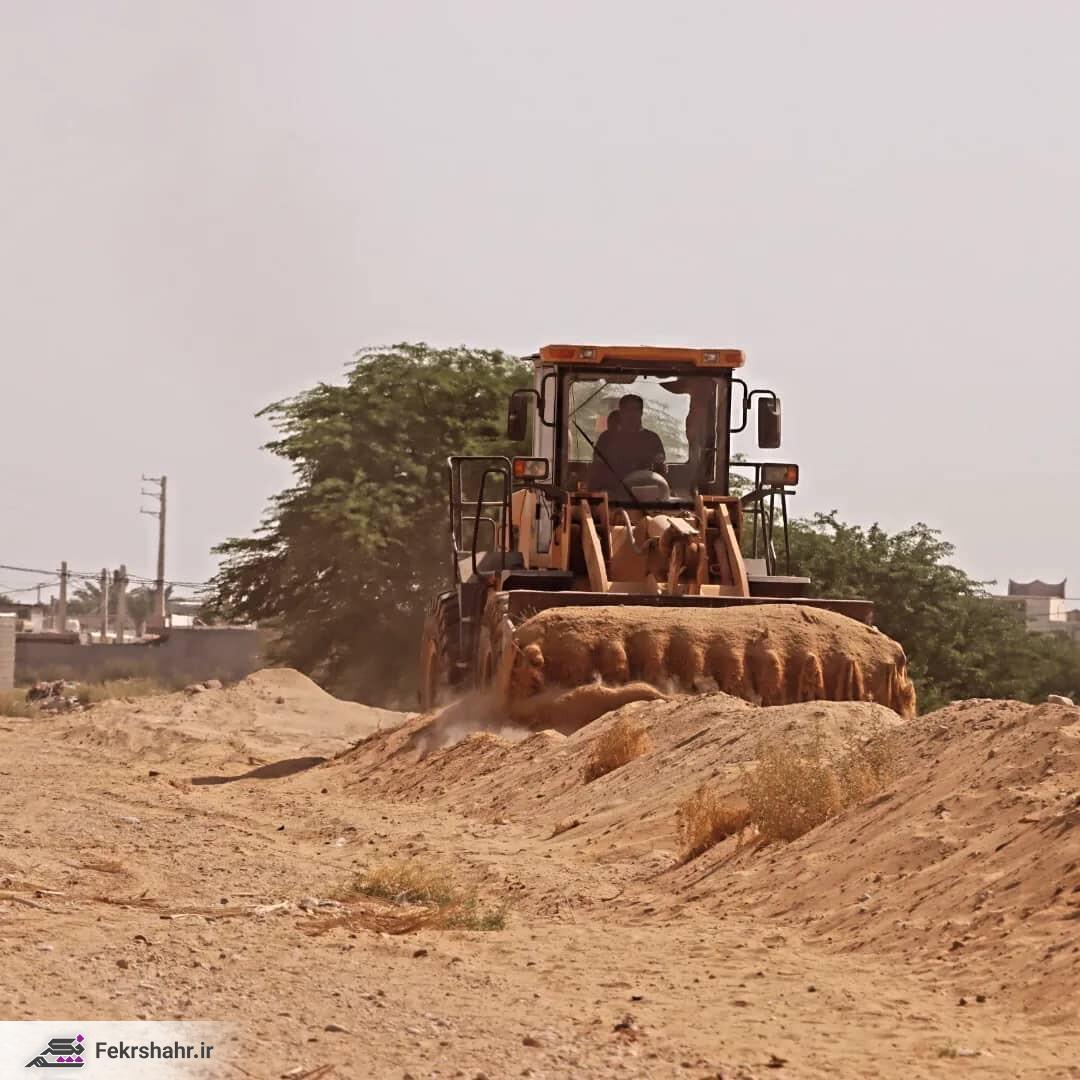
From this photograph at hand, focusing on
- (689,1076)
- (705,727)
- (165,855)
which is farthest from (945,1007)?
(705,727)

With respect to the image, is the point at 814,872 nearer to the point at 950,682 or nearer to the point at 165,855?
the point at 165,855

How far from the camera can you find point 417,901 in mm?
10719

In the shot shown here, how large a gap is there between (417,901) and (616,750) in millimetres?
5012

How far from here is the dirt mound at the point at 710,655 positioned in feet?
56.3

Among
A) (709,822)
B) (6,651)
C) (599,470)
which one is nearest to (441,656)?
(599,470)

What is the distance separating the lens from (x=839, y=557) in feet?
124

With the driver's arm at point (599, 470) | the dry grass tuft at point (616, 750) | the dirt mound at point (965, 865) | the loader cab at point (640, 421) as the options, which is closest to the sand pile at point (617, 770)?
the dry grass tuft at point (616, 750)

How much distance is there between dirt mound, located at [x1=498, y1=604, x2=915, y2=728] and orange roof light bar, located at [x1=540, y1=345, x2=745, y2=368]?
307cm

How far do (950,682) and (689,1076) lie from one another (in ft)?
98.9

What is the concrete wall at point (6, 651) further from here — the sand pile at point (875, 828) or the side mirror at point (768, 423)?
the sand pile at point (875, 828)

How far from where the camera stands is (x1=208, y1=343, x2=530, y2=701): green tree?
38.0 m

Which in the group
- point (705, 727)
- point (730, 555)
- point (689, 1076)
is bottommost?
point (689, 1076)

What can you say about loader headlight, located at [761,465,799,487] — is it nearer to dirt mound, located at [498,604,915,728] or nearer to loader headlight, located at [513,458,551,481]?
dirt mound, located at [498,604,915,728]

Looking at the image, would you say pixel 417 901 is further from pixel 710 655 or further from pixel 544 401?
pixel 544 401
